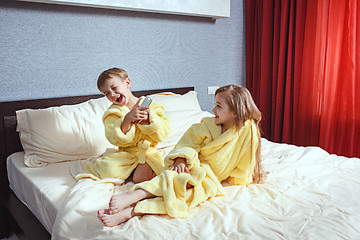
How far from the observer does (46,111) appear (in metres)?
2.12

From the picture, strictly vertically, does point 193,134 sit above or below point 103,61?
below

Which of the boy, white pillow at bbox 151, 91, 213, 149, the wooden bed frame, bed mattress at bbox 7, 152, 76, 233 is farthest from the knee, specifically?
the wooden bed frame

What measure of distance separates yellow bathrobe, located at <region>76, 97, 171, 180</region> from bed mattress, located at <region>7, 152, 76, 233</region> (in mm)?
136

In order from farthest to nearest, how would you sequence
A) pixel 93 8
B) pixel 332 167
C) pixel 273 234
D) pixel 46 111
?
1. pixel 93 8
2. pixel 46 111
3. pixel 332 167
4. pixel 273 234

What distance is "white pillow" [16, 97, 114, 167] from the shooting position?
2.05m

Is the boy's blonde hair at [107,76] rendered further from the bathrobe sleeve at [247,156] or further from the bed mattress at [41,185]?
the bathrobe sleeve at [247,156]

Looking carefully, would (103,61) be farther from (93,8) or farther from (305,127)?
(305,127)

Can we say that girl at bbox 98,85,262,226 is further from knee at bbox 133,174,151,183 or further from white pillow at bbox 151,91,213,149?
white pillow at bbox 151,91,213,149

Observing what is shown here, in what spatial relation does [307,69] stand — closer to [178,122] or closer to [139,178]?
[178,122]

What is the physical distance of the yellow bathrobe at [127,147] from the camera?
176cm

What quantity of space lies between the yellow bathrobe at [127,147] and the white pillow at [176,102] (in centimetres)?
62

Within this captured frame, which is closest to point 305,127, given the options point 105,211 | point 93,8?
point 93,8

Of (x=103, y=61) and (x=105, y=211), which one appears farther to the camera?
(x=103, y=61)

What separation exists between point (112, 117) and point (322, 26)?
2.08m
